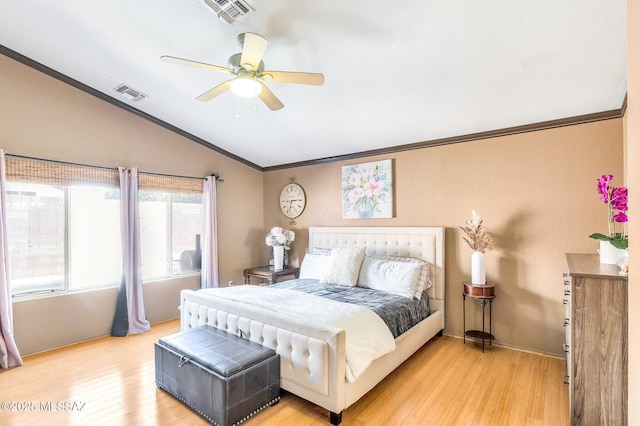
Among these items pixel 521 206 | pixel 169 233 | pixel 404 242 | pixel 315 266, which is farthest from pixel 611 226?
pixel 169 233

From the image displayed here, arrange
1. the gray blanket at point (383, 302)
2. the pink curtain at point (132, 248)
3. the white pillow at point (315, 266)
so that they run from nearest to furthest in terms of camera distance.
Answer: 1. the gray blanket at point (383, 302)
2. the pink curtain at point (132, 248)
3. the white pillow at point (315, 266)

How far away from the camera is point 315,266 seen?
4.16 metres

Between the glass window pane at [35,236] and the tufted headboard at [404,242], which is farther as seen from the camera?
the tufted headboard at [404,242]

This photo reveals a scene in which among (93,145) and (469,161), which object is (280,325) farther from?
(93,145)

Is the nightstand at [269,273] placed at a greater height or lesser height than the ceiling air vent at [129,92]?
lesser

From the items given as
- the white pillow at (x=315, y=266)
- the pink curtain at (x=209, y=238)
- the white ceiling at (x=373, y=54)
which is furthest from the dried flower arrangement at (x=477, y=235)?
the pink curtain at (x=209, y=238)

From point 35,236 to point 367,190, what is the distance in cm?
390

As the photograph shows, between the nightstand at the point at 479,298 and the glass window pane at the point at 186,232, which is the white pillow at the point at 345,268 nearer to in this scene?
the nightstand at the point at 479,298

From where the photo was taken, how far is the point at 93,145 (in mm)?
3643

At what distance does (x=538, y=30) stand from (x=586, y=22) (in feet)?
0.80

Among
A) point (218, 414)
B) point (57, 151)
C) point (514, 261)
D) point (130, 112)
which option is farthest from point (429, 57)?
point (57, 151)

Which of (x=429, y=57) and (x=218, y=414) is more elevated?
(x=429, y=57)

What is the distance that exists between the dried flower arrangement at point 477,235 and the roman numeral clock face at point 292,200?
260 centimetres

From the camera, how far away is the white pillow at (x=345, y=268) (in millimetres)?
3580
